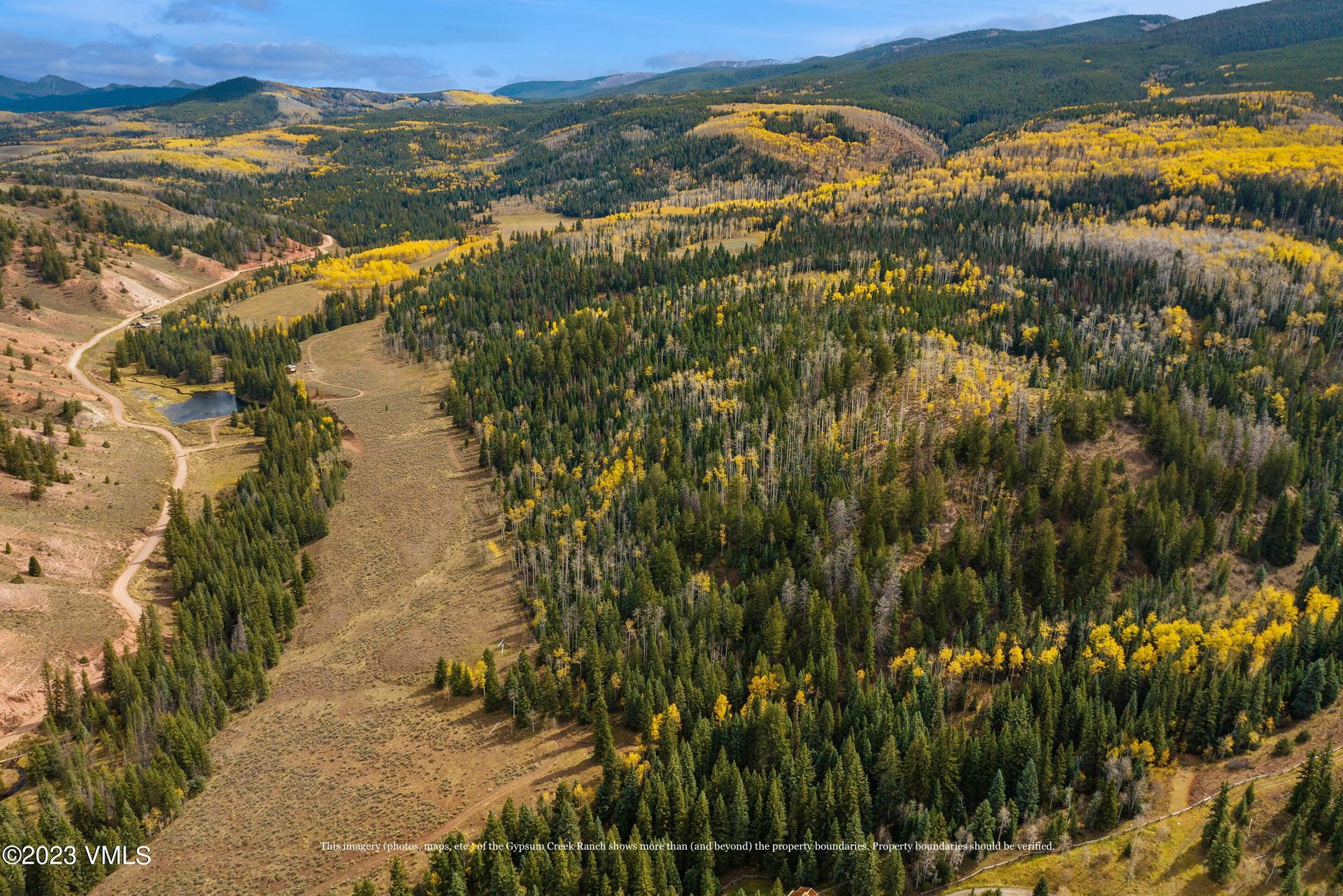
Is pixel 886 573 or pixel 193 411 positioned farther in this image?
pixel 193 411

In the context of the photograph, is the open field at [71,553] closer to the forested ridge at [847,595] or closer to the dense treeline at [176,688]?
the dense treeline at [176,688]

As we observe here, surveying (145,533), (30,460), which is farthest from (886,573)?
(30,460)

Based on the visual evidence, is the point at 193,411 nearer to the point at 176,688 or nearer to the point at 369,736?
the point at 176,688

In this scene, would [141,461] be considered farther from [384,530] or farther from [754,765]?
[754,765]

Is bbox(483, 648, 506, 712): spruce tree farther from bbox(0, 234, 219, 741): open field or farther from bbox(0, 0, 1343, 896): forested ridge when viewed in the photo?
bbox(0, 234, 219, 741): open field

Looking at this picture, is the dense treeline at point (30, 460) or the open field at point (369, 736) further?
A: the dense treeline at point (30, 460)

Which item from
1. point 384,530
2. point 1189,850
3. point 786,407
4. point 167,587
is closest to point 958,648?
point 1189,850

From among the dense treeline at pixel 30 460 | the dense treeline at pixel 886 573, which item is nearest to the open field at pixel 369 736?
the dense treeline at pixel 886 573

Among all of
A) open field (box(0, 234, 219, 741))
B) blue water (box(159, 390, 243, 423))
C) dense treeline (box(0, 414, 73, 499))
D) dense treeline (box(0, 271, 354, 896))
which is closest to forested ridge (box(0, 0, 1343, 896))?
Answer: dense treeline (box(0, 271, 354, 896))
